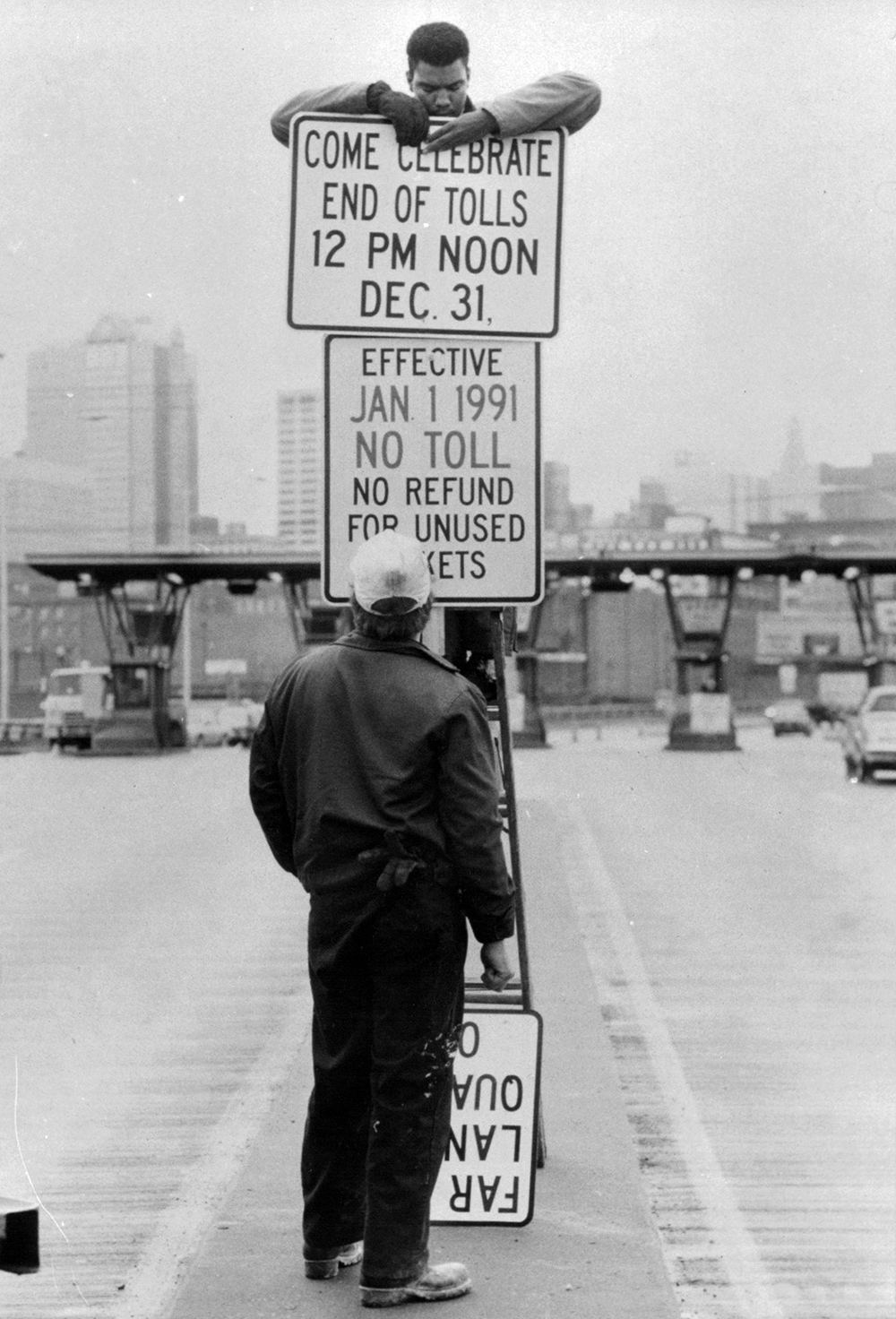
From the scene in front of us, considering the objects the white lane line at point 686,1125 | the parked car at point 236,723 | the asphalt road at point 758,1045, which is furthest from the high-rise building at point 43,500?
the white lane line at point 686,1125

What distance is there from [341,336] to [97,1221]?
9.09 feet

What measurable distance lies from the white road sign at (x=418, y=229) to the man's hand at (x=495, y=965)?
5.77 feet

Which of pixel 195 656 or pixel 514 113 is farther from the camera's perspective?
pixel 195 656

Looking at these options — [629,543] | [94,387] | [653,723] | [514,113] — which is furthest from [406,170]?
[653,723]

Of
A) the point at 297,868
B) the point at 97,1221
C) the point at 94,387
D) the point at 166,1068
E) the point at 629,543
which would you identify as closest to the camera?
the point at 297,868

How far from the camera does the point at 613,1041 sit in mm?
8602

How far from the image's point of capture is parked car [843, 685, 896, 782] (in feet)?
108

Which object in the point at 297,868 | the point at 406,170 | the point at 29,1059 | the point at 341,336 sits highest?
the point at 406,170

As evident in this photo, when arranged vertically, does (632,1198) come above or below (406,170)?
below

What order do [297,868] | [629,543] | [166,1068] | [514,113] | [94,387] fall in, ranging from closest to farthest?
[297,868] → [514,113] → [166,1068] → [94,387] → [629,543]

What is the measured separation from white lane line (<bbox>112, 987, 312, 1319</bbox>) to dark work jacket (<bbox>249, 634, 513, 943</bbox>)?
1.25 meters

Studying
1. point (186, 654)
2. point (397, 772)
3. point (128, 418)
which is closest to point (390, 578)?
point (397, 772)

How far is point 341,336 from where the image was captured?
5.27 metres

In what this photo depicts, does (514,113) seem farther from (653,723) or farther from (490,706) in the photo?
(653,723)
